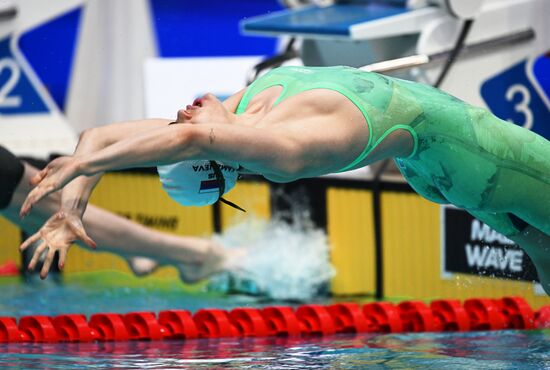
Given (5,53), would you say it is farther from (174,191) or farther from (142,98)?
(174,191)

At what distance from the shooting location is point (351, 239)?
5.43 meters

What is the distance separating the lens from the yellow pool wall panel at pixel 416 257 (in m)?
5.07

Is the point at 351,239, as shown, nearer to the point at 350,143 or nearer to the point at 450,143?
the point at 450,143

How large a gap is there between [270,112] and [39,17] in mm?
4381

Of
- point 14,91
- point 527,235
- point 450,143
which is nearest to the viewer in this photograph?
point 450,143

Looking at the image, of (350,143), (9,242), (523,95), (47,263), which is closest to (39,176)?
(47,263)

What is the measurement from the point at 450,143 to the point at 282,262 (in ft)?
7.85

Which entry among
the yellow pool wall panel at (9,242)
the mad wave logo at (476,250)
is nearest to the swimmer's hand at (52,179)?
the mad wave logo at (476,250)

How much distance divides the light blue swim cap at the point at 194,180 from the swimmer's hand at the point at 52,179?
343 millimetres

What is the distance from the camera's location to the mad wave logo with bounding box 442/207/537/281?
488cm

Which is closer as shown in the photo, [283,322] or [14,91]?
[283,322]

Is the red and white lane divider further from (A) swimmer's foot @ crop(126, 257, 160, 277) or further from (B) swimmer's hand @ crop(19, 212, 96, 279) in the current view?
(B) swimmer's hand @ crop(19, 212, 96, 279)

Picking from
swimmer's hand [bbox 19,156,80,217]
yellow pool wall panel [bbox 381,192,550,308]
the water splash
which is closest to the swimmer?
the water splash

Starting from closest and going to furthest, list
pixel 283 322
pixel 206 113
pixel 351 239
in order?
pixel 206 113 < pixel 283 322 < pixel 351 239
